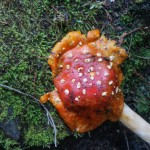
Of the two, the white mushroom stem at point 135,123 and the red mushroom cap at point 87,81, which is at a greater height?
the red mushroom cap at point 87,81

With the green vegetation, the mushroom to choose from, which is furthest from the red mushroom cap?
the green vegetation

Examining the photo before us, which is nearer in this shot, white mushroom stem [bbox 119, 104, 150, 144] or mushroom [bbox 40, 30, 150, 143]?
mushroom [bbox 40, 30, 150, 143]

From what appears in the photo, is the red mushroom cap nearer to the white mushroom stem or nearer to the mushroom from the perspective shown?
the mushroom

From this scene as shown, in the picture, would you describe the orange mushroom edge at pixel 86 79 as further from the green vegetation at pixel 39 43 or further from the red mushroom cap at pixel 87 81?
the green vegetation at pixel 39 43

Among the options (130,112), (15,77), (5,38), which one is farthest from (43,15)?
(130,112)

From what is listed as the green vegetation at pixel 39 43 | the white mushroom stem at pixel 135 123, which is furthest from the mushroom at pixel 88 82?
the green vegetation at pixel 39 43

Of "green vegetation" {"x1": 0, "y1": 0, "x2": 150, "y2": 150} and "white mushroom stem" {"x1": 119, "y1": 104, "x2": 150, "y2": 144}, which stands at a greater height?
"green vegetation" {"x1": 0, "y1": 0, "x2": 150, "y2": 150}

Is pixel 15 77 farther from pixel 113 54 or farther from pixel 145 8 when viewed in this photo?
pixel 145 8
